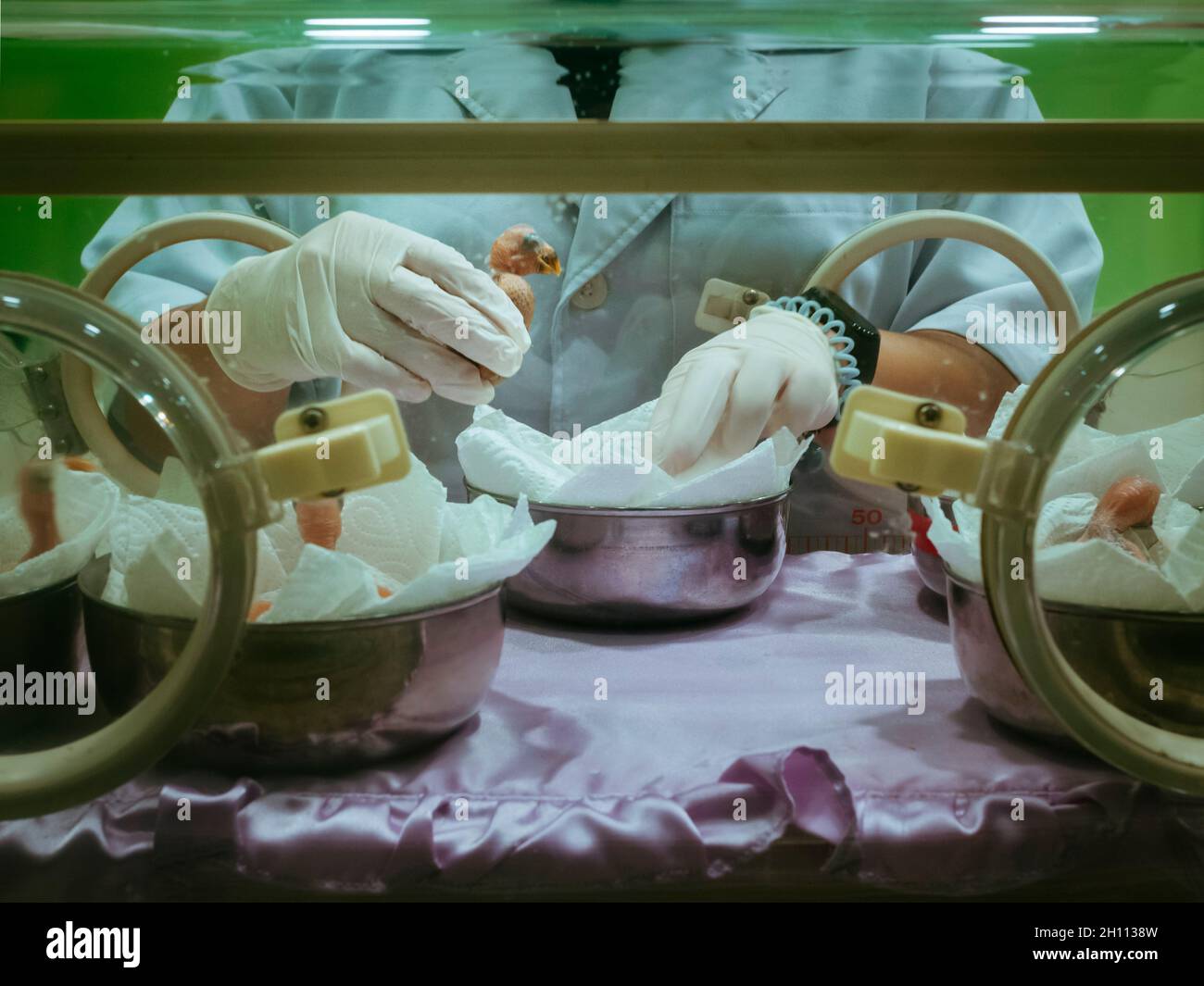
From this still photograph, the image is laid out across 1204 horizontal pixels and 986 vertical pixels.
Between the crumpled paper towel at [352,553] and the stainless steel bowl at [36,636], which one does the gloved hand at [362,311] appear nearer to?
the crumpled paper towel at [352,553]

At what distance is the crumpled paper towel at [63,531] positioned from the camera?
0.62 metres

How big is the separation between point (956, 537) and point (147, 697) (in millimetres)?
490

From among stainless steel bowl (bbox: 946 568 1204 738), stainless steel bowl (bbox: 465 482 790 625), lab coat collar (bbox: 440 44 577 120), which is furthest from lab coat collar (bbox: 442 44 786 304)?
stainless steel bowl (bbox: 946 568 1204 738)

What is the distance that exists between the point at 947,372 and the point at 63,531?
65cm

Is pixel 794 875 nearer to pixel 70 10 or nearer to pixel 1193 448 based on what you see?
pixel 1193 448

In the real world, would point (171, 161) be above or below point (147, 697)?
above

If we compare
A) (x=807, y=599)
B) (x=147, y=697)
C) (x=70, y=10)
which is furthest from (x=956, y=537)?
(x=70, y=10)

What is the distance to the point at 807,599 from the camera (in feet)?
2.55

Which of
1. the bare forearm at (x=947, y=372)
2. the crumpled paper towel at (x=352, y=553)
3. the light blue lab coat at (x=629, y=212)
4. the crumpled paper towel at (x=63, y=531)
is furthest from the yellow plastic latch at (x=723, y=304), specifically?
the crumpled paper towel at (x=63, y=531)

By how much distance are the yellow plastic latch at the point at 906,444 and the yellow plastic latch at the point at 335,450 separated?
0.79 ft

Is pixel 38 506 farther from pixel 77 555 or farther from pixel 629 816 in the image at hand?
pixel 629 816

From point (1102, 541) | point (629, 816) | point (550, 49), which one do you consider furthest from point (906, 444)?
point (550, 49)

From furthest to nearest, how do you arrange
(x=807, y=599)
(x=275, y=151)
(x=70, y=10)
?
(x=807, y=599) < (x=70, y=10) < (x=275, y=151)
